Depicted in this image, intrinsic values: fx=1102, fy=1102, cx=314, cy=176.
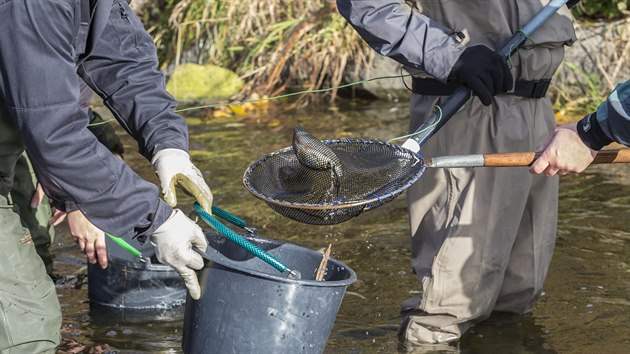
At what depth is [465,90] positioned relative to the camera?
448 cm

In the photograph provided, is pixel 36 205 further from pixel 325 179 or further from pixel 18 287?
pixel 325 179

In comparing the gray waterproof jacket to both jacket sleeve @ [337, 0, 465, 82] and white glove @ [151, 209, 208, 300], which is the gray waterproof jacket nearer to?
jacket sleeve @ [337, 0, 465, 82]

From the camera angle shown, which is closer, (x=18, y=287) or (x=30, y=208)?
(x=18, y=287)

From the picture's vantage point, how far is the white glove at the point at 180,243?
346 cm

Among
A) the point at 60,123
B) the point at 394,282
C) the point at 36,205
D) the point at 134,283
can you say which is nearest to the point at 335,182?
the point at 60,123

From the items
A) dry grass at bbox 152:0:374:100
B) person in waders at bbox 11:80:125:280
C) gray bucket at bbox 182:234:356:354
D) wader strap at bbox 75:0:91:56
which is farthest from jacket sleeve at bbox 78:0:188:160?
dry grass at bbox 152:0:374:100

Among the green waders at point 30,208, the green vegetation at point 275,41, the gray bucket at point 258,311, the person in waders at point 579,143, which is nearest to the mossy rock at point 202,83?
the green vegetation at point 275,41

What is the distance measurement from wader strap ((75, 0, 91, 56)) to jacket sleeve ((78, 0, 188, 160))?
139mm

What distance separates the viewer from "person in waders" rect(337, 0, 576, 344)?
448cm

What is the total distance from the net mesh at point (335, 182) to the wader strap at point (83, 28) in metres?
0.80

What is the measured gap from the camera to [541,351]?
4.82 metres

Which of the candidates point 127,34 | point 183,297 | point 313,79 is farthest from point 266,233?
point 313,79

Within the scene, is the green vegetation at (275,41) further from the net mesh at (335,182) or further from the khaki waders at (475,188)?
the net mesh at (335,182)

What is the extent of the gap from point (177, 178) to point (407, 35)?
127cm
